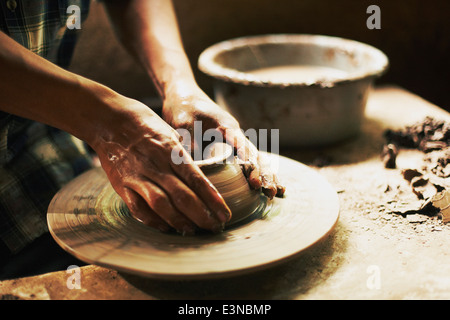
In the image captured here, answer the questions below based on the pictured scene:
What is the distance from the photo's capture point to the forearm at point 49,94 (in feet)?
3.94

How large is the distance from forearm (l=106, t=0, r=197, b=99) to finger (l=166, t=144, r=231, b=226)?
0.58m

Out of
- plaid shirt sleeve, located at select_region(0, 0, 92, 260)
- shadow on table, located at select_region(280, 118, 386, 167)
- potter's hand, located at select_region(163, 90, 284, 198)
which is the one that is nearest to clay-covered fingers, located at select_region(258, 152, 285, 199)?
potter's hand, located at select_region(163, 90, 284, 198)

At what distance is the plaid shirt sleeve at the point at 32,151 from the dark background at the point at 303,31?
0.94m

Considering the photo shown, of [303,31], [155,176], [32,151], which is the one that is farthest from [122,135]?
[303,31]

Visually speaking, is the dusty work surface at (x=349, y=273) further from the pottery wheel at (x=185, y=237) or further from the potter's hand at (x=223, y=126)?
the potter's hand at (x=223, y=126)

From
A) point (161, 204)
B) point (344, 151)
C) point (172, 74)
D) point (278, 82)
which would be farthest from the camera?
point (344, 151)

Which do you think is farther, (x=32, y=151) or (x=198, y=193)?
(x=32, y=151)

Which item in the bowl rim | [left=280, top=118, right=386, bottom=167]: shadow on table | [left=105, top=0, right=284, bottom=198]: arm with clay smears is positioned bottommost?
[left=280, top=118, right=386, bottom=167]: shadow on table

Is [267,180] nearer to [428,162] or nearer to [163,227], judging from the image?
[163,227]

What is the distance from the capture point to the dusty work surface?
120 centimetres

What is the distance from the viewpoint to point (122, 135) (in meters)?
1.27

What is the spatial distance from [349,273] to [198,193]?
1.58 feet

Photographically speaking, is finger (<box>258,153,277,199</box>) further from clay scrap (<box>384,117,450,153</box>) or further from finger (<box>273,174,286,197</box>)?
clay scrap (<box>384,117,450,153</box>)
